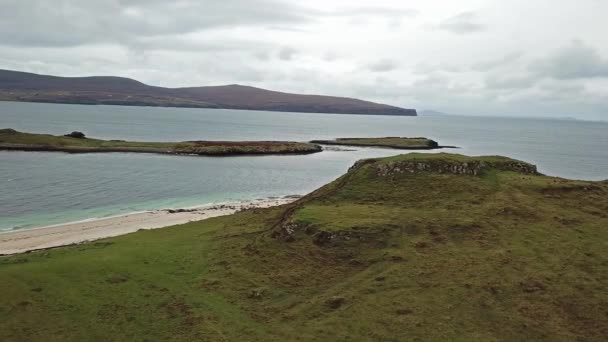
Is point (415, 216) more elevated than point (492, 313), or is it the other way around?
point (415, 216)

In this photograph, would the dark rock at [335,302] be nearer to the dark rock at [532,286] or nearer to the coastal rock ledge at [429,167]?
the dark rock at [532,286]

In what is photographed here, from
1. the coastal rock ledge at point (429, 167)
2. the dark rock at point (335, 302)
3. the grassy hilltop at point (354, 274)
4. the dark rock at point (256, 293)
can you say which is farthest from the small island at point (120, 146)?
the dark rock at point (335, 302)

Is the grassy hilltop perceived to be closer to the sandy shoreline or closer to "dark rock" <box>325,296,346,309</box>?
"dark rock" <box>325,296,346,309</box>

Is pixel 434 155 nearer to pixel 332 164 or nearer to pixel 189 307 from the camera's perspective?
pixel 189 307

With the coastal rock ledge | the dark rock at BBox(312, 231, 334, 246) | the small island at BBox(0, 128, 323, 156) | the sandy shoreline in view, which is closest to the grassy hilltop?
the dark rock at BBox(312, 231, 334, 246)

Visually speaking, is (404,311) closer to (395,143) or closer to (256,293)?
(256,293)

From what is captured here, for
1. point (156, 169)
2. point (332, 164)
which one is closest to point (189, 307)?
point (156, 169)

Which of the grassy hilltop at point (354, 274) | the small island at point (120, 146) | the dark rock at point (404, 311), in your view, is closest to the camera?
the grassy hilltop at point (354, 274)
